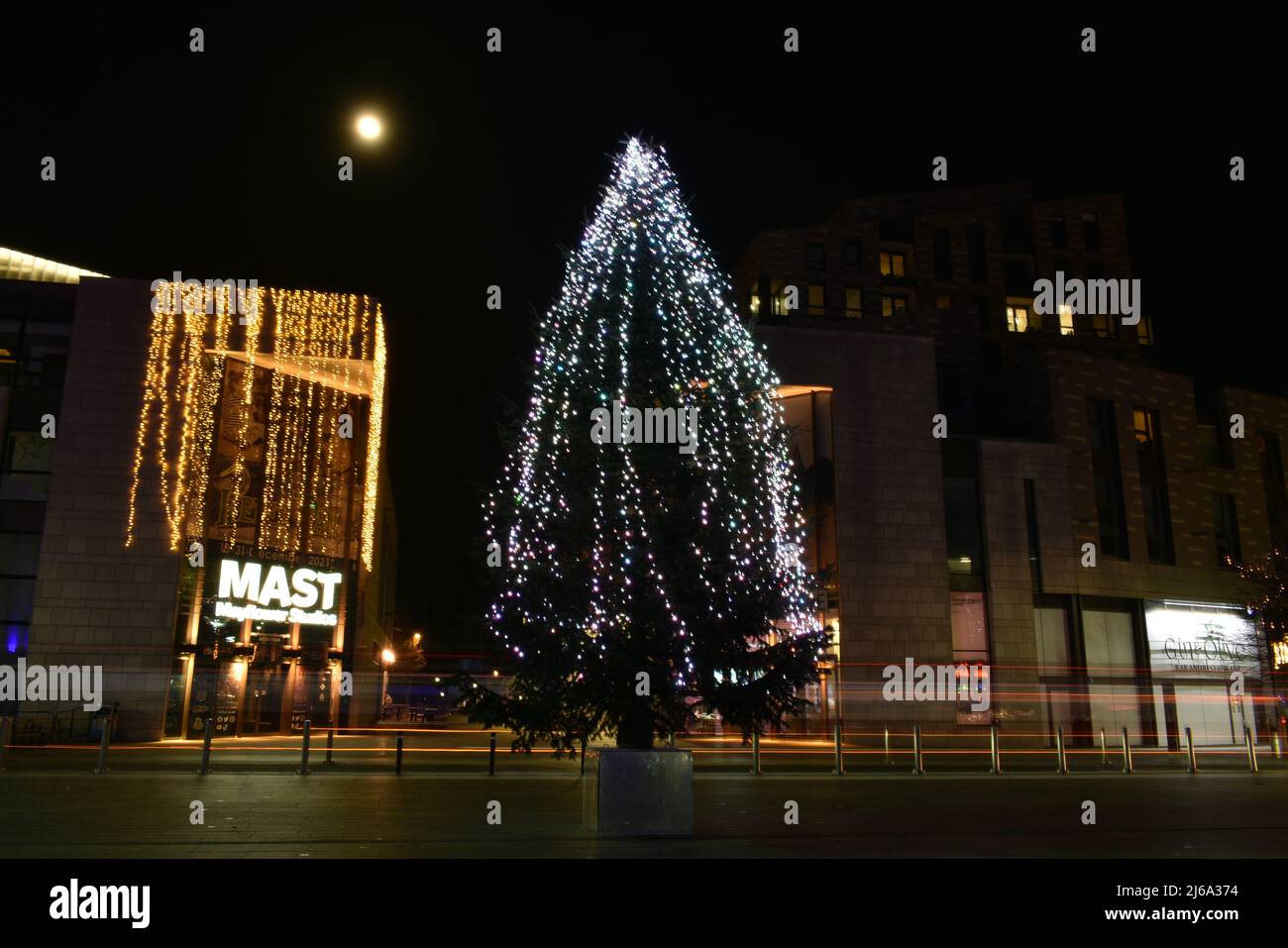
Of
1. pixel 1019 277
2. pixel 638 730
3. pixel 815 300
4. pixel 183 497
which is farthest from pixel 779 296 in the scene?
pixel 638 730

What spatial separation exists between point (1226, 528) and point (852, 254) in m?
21.3

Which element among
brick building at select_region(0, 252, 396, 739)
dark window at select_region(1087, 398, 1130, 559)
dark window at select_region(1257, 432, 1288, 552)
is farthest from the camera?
dark window at select_region(1257, 432, 1288, 552)

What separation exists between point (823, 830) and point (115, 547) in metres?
23.2

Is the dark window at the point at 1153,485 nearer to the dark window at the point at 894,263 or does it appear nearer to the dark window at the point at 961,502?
the dark window at the point at 961,502

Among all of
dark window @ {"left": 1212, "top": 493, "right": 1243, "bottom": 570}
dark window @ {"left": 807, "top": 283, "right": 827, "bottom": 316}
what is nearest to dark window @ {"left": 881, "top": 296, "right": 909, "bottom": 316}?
dark window @ {"left": 807, "top": 283, "right": 827, "bottom": 316}

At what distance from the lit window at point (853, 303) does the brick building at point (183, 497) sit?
1011 inches

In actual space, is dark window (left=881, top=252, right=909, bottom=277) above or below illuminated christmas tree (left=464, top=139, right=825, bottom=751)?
above

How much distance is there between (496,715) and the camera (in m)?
11.2

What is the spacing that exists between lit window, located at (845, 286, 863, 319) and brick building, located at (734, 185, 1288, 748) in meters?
1.30

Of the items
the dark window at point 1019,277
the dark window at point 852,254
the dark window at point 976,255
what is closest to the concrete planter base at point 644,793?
the dark window at point 852,254

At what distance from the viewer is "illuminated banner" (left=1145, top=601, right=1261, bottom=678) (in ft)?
128

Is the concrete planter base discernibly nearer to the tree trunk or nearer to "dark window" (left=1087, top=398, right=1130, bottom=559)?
the tree trunk
